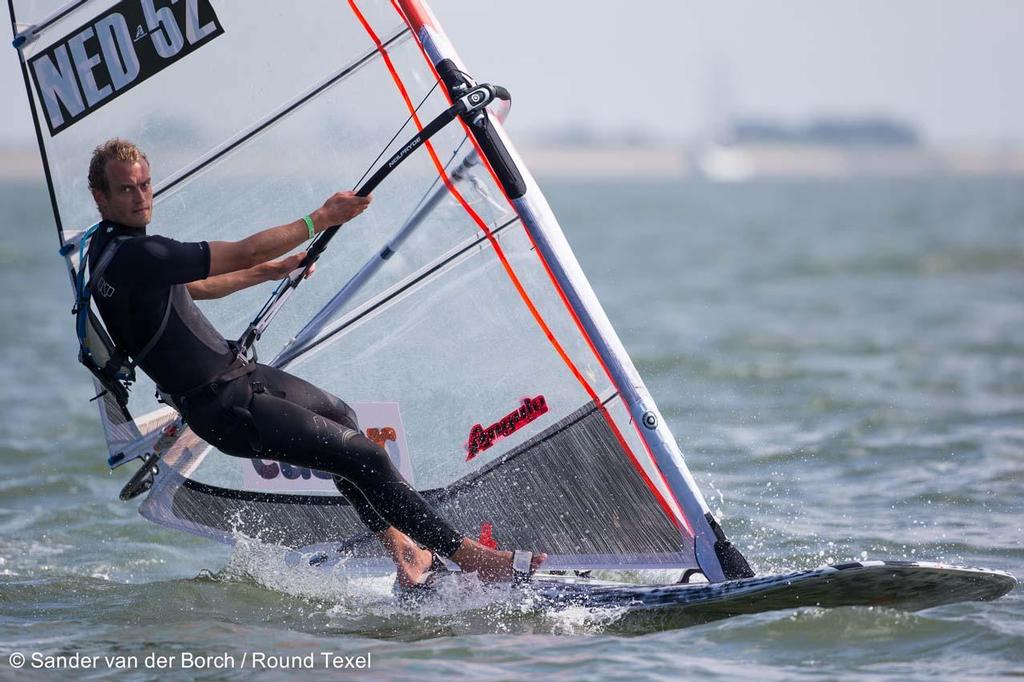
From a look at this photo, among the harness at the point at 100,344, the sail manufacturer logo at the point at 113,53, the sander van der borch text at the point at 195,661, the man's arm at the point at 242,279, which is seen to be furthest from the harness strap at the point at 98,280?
the sander van der borch text at the point at 195,661

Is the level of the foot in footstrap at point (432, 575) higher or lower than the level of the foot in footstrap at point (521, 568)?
higher

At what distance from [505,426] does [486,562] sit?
457mm

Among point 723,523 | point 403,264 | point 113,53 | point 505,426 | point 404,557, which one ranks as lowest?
point 723,523

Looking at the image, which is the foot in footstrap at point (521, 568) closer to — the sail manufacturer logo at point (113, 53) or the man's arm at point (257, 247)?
the man's arm at point (257, 247)

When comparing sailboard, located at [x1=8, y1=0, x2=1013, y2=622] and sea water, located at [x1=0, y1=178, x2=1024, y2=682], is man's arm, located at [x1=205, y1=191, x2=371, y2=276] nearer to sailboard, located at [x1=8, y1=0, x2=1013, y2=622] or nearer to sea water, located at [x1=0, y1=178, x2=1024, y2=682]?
sailboard, located at [x1=8, y1=0, x2=1013, y2=622]

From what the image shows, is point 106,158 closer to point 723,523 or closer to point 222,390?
point 222,390

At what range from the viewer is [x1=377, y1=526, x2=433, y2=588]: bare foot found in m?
4.63

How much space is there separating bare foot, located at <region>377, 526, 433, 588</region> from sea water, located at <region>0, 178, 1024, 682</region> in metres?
0.11

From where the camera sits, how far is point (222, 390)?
13.7 ft

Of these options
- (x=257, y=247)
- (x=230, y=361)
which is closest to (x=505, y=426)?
(x=230, y=361)

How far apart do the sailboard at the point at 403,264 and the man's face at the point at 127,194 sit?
54cm

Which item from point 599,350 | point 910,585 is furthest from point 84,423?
point 910,585

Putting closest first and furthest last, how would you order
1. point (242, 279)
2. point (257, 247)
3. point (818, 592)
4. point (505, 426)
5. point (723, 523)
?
point (257, 247) < point (818, 592) < point (242, 279) < point (505, 426) < point (723, 523)

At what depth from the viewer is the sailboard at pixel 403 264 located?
172 inches
